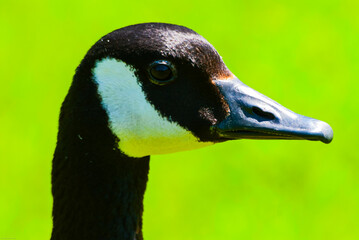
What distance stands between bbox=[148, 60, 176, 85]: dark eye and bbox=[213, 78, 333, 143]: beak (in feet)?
0.49

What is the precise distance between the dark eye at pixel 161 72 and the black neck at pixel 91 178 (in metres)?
0.19

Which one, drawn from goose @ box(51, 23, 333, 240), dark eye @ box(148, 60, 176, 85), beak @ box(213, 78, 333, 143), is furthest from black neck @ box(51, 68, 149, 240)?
beak @ box(213, 78, 333, 143)

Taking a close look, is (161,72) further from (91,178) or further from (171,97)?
(91,178)

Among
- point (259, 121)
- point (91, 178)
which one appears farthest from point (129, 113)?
point (259, 121)

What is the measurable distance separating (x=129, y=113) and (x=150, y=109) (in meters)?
0.07

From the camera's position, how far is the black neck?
2.40 meters

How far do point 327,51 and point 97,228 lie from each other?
363 cm

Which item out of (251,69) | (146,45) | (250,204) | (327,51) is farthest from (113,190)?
(327,51)

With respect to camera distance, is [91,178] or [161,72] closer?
[161,72]

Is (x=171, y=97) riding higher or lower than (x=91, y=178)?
higher

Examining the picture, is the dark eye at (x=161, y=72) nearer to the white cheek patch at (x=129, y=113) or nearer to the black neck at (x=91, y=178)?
the white cheek patch at (x=129, y=113)

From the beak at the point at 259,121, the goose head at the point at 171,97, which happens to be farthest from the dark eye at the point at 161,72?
the beak at the point at 259,121

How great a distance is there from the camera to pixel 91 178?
2484 mm

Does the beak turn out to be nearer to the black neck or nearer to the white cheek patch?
the white cheek patch
